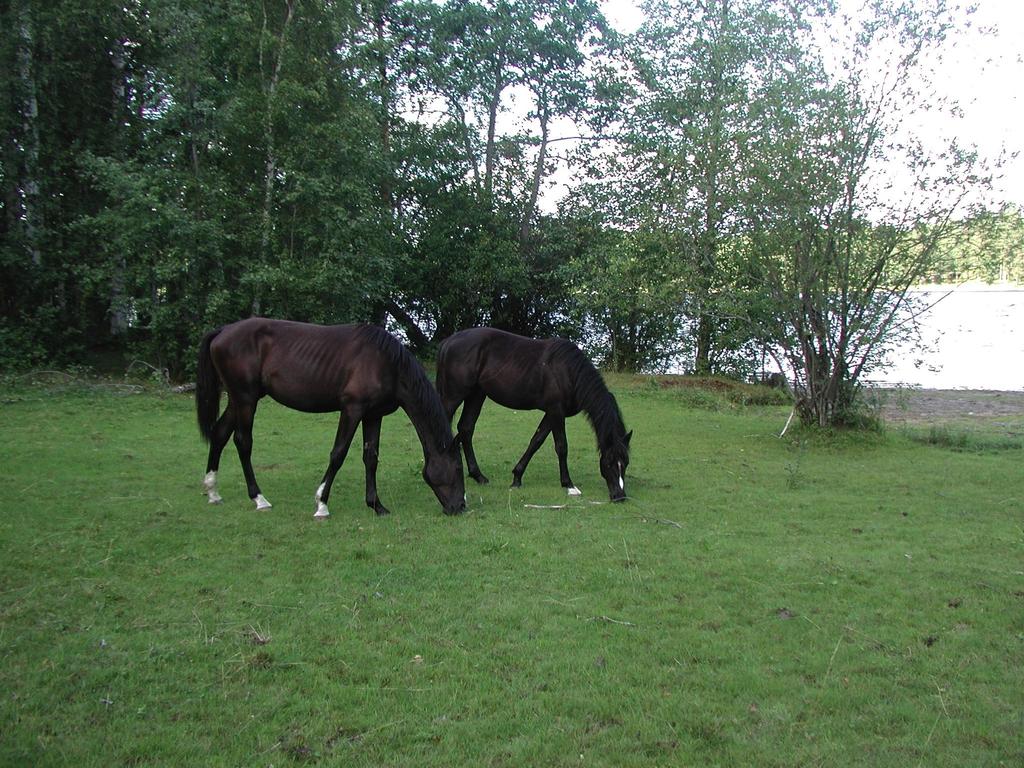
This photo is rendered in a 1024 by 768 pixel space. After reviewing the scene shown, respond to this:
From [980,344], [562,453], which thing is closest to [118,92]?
[562,453]

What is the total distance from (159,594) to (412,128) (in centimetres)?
1807

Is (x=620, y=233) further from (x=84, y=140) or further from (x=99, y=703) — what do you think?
(x=99, y=703)

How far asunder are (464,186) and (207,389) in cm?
1554

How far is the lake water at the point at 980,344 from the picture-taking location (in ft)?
76.9

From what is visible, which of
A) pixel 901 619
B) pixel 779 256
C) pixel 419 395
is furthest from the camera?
pixel 779 256

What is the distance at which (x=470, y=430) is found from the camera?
8992 mm

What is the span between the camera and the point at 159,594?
4.79 meters

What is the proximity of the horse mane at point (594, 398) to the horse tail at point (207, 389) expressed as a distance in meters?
3.48

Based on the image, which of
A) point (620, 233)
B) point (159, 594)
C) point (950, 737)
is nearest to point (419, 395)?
point (159, 594)

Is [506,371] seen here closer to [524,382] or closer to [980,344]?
[524,382]

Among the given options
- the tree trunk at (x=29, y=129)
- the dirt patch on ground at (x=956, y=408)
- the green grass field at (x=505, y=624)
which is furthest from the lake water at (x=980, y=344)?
the tree trunk at (x=29, y=129)

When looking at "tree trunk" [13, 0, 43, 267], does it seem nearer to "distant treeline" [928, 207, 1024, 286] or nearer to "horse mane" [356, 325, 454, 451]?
"horse mane" [356, 325, 454, 451]

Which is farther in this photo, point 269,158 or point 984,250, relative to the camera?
point 269,158

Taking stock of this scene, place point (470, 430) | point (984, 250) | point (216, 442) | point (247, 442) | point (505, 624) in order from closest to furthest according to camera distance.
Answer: point (505, 624) → point (247, 442) → point (216, 442) → point (470, 430) → point (984, 250)
